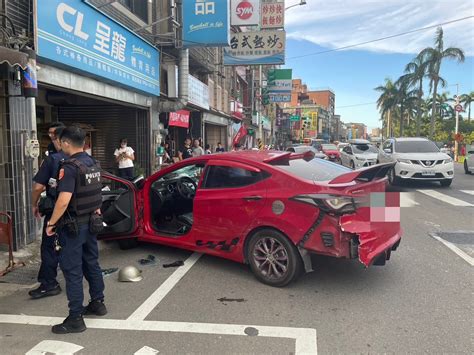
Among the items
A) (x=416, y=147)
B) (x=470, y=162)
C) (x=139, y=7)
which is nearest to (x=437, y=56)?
(x=470, y=162)

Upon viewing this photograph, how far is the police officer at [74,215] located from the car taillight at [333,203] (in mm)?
2112

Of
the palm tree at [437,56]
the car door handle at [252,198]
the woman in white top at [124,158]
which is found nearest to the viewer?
the car door handle at [252,198]

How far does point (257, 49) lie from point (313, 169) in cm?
1397

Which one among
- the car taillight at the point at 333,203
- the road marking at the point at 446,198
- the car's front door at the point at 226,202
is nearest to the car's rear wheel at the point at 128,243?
the car's front door at the point at 226,202

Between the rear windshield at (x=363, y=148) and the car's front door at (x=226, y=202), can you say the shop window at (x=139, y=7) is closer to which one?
the car's front door at (x=226, y=202)

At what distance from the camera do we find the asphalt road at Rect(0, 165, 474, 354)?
3.19 metres

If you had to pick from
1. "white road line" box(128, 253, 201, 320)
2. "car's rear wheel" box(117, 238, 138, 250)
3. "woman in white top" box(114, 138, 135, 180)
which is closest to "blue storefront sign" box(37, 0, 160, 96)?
"woman in white top" box(114, 138, 135, 180)

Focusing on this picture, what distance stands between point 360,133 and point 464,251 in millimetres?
201288

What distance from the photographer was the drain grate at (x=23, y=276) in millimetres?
4734

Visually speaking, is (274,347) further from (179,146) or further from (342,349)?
(179,146)

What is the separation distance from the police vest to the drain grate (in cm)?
186

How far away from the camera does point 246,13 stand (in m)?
16.6

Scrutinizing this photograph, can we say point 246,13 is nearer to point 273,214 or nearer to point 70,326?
point 273,214

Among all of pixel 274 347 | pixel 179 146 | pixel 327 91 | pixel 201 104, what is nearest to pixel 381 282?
pixel 274 347
